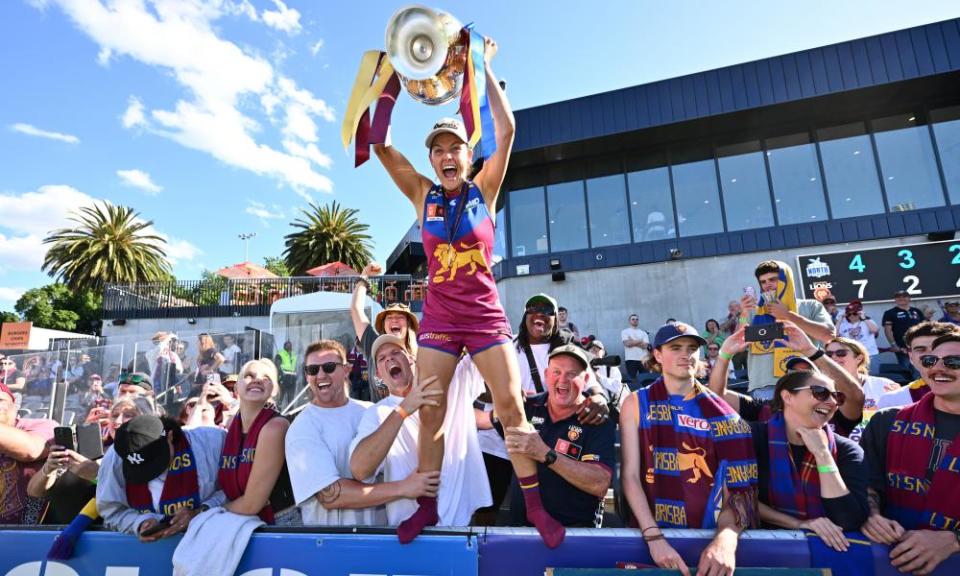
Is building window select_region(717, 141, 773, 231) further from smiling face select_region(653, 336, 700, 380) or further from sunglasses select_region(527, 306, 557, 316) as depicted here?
smiling face select_region(653, 336, 700, 380)

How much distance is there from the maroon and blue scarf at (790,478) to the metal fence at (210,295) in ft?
62.1

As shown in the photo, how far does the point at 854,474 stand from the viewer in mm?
2414

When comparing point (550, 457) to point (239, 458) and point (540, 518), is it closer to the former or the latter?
point (540, 518)

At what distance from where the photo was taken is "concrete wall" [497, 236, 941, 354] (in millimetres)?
12008

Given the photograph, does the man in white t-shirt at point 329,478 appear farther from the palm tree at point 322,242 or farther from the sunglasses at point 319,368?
the palm tree at point 322,242

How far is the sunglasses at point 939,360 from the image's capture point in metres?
2.51

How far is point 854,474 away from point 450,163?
2674mm

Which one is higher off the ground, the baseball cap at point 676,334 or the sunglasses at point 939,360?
the baseball cap at point 676,334

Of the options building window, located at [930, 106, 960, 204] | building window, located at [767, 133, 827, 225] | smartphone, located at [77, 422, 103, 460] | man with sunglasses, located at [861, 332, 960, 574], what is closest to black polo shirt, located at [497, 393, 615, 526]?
man with sunglasses, located at [861, 332, 960, 574]

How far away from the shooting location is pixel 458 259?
274 cm

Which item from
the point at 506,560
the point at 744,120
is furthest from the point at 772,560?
the point at 744,120

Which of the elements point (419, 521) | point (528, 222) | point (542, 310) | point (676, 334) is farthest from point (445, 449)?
point (528, 222)

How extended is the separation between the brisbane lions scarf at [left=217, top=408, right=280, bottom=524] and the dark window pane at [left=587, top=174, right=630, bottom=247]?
1161cm

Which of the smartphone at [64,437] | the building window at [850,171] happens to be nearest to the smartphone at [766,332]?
the smartphone at [64,437]
